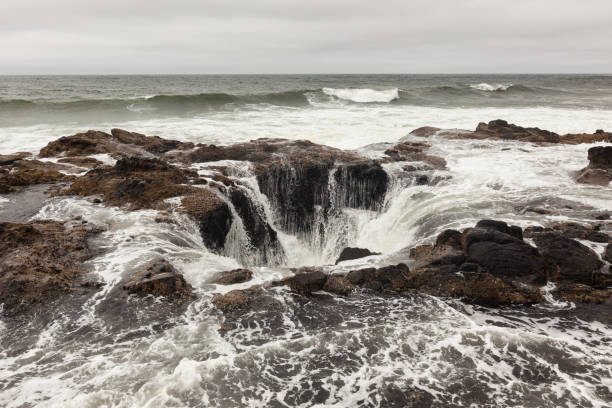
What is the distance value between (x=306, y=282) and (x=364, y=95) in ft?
157

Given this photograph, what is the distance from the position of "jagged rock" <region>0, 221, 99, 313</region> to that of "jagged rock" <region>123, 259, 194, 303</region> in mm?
1142

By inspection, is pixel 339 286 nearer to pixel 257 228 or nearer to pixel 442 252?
pixel 442 252

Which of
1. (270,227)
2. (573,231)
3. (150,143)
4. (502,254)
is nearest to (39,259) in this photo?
(270,227)

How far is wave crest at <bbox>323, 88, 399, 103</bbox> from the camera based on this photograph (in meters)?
48.9

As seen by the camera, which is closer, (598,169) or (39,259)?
(39,259)

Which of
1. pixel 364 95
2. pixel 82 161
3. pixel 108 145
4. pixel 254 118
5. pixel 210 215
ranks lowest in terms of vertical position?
pixel 210 215

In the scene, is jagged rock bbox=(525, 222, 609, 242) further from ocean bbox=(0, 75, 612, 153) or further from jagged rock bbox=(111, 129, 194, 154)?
ocean bbox=(0, 75, 612, 153)

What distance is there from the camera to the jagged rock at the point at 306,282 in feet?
22.6

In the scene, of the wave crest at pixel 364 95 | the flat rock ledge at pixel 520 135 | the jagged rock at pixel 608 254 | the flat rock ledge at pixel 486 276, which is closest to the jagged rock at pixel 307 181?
the flat rock ledge at pixel 486 276

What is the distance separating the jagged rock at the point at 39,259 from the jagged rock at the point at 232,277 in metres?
2.50

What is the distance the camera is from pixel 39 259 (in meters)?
7.03

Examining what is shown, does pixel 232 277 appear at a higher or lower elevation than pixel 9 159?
lower

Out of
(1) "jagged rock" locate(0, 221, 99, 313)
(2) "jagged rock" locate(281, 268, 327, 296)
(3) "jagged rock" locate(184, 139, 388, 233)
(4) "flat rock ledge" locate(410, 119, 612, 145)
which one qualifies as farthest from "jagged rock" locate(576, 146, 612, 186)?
(1) "jagged rock" locate(0, 221, 99, 313)

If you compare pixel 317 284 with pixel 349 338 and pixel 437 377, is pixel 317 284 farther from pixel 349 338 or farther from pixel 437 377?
pixel 437 377
